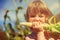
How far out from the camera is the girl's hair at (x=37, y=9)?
965 mm

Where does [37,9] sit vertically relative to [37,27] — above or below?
above

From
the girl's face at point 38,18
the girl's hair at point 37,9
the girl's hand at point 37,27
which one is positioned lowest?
the girl's hand at point 37,27

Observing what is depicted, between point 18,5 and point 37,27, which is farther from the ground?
point 18,5

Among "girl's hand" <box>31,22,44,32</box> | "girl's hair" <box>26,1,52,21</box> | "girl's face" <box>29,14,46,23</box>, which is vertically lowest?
"girl's hand" <box>31,22,44,32</box>

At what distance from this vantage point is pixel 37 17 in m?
0.96

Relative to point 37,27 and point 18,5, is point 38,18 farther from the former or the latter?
point 18,5

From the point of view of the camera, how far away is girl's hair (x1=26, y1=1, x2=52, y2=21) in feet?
3.17

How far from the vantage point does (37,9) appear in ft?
3.19

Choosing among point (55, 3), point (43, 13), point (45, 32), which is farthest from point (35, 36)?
point (55, 3)

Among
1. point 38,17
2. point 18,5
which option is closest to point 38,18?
point 38,17

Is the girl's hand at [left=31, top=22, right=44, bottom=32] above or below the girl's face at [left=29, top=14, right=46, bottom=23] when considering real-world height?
below

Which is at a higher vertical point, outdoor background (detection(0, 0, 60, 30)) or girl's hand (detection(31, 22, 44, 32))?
outdoor background (detection(0, 0, 60, 30))

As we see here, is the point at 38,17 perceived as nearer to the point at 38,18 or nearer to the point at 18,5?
the point at 38,18

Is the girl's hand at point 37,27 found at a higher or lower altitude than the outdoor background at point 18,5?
lower
